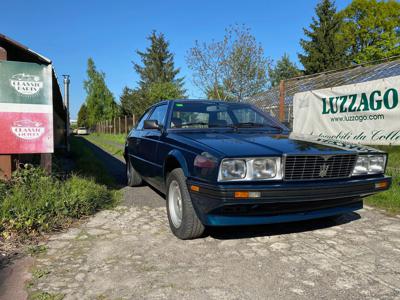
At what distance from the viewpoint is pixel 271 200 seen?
293 centimetres

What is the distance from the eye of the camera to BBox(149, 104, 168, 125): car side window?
15.5ft

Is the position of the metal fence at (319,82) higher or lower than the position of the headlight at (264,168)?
higher

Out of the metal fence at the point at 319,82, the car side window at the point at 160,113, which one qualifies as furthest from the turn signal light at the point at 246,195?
the metal fence at the point at 319,82

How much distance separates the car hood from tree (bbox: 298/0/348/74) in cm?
3300

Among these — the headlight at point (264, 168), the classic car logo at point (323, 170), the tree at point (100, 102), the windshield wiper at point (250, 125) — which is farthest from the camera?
the tree at point (100, 102)

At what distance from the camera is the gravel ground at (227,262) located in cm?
247

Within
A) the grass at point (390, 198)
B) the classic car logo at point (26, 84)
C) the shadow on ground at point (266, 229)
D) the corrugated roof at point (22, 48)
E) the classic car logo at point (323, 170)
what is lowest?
the shadow on ground at point (266, 229)

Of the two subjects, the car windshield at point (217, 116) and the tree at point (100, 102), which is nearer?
the car windshield at point (217, 116)

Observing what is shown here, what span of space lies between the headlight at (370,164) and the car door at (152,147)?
222 cm

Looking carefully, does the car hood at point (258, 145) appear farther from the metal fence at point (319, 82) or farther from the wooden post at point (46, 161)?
the metal fence at point (319, 82)

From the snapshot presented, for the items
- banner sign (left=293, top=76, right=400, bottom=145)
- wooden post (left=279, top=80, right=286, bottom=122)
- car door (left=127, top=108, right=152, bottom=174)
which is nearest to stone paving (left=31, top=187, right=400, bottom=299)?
car door (left=127, top=108, right=152, bottom=174)

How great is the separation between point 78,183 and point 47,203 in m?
1.08

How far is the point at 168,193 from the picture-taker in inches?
154

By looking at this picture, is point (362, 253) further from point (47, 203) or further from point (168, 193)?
point (47, 203)
